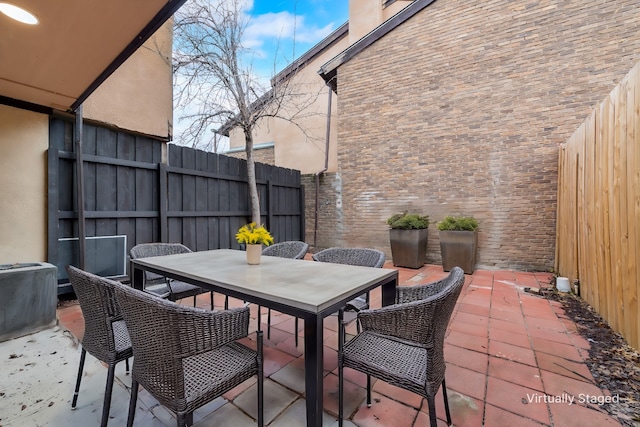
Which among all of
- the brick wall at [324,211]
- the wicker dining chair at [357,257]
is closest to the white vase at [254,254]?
the wicker dining chair at [357,257]

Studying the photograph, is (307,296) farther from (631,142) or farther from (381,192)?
(381,192)

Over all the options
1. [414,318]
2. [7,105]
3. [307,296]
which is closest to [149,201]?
[7,105]

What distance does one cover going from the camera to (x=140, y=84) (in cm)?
378

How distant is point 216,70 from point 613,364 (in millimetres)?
5899

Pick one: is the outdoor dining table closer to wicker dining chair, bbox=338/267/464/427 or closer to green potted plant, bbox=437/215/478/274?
wicker dining chair, bbox=338/267/464/427

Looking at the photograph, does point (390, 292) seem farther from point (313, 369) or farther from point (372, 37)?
point (372, 37)

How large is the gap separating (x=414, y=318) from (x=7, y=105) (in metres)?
4.20

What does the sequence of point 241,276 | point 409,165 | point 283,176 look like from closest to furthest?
point 241,276 < point 409,165 < point 283,176

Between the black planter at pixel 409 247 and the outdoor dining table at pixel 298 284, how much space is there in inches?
137

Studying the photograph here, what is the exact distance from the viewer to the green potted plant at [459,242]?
4668 millimetres

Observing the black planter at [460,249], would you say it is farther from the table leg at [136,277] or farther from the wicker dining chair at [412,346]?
the table leg at [136,277]

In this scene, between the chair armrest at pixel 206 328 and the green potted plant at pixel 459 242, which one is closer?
the chair armrest at pixel 206 328

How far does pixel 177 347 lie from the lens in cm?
108

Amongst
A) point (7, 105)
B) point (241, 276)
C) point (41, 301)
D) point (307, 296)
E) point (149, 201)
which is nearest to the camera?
point (307, 296)
